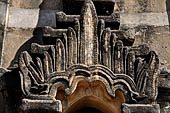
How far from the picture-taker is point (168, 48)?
507 cm

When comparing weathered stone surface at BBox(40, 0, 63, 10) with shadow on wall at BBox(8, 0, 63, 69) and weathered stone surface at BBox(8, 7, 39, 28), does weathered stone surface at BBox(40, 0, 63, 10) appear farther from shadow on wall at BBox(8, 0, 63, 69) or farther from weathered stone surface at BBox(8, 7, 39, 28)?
weathered stone surface at BBox(8, 7, 39, 28)

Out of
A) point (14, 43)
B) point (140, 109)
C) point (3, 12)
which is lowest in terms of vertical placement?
point (140, 109)

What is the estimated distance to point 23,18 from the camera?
17.0ft

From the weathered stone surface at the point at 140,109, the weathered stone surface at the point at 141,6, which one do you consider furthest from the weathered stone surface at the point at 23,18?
the weathered stone surface at the point at 140,109

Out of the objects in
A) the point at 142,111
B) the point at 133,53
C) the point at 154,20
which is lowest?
the point at 142,111

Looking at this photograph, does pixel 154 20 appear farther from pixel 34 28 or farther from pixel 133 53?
pixel 34 28

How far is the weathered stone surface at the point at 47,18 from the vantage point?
5.17 m

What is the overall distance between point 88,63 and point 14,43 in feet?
3.80

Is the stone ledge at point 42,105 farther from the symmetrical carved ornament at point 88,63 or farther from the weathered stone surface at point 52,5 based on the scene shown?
the weathered stone surface at point 52,5

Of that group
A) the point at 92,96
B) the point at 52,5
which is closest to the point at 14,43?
the point at 52,5

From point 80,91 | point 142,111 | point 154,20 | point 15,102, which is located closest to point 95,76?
point 80,91

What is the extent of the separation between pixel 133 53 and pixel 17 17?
1.67m

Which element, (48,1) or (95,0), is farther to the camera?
(48,1)

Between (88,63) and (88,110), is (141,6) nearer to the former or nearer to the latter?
(88,63)
